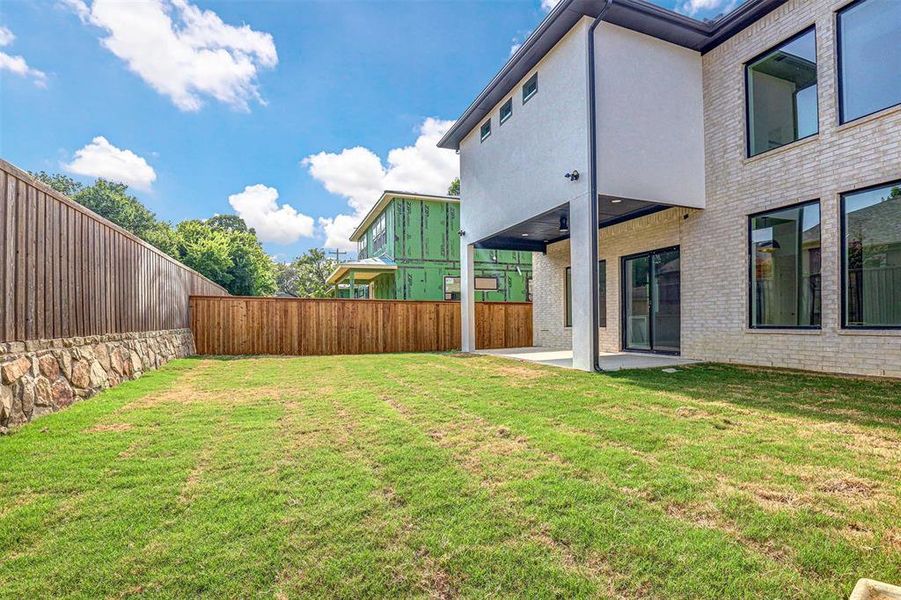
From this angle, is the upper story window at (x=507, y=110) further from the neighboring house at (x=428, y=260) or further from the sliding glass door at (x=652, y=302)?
the neighboring house at (x=428, y=260)

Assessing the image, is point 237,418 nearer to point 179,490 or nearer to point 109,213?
point 179,490

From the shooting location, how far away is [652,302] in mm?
9430

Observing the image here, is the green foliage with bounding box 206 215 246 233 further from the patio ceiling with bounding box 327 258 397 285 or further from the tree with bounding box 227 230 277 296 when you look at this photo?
the patio ceiling with bounding box 327 258 397 285

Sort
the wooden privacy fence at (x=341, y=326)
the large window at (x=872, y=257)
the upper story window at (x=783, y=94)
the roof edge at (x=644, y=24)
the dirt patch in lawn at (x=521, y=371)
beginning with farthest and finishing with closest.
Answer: the wooden privacy fence at (x=341, y=326)
the roof edge at (x=644, y=24)
the dirt patch in lawn at (x=521, y=371)
the upper story window at (x=783, y=94)
the large window at (x=872, y=257)

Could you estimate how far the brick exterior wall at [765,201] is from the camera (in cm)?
581

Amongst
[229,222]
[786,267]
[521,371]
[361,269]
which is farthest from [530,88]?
[229,222]

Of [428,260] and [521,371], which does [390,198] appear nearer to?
[428,260]

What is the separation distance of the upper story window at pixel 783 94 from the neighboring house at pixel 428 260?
1163cm

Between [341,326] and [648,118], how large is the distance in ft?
30.1

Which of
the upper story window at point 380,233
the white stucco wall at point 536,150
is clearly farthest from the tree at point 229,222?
the white stucco wall at point 536,150

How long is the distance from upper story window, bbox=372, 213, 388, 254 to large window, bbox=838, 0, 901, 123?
16.3m

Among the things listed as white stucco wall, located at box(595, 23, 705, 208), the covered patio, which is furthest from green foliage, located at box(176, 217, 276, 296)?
white stucco wall, located at box(595, 23, 705, 208)

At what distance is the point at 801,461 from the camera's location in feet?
9.10

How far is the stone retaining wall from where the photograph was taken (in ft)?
12.6
